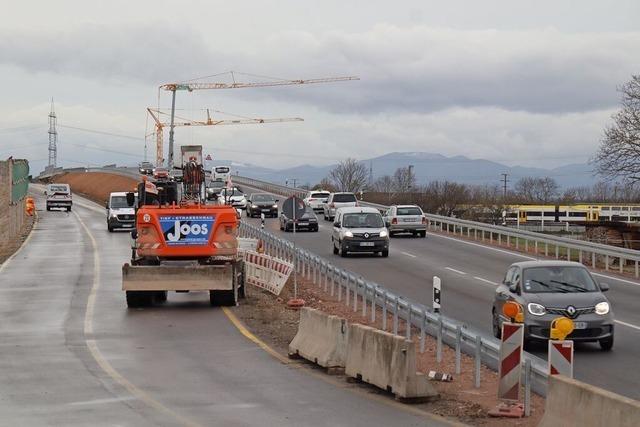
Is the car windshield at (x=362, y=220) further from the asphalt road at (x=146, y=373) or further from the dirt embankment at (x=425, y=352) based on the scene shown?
the asphalt road at (x=146, y=373)

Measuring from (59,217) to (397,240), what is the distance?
32423 millimetres

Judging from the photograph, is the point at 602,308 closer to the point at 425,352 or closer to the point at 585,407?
the point at 425,352

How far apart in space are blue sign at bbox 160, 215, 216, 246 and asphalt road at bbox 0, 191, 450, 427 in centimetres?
169

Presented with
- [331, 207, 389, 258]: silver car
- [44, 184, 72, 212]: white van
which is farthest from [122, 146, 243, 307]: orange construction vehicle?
[44, 184, 72, 212]: white van

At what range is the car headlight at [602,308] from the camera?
17375 millimetres

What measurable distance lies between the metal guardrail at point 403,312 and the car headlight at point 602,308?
7.30 ft

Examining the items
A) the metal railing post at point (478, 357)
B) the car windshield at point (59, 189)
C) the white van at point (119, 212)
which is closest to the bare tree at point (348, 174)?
the car windshield at point (59, 189)

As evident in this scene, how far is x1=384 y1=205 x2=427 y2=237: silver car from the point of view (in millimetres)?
52125

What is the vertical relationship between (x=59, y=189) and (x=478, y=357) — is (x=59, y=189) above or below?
above

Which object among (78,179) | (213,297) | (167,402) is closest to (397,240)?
(213,297)

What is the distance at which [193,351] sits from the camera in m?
18.4

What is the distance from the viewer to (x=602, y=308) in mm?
17453

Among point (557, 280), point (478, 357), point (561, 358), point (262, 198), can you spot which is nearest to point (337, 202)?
point (262, 198)

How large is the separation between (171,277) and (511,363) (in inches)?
512
